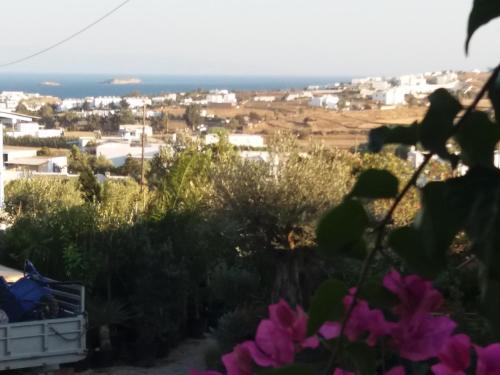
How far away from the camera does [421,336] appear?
69 cm

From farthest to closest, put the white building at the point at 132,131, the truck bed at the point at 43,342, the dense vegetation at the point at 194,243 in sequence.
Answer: the white building at the point at 132,131 → the dense vegetation at the point at 194,243 → the truck bed at the point at 43,342

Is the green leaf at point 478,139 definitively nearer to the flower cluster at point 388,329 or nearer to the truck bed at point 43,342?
the flower cluster at point 388,329

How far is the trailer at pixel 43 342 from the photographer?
28.1 feet

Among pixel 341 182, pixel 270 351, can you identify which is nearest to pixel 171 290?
pixel 341 182

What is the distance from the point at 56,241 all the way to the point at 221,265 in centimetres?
274

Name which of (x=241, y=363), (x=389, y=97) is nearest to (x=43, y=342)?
(x=241, y=363)

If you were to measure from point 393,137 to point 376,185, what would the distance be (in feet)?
0.18

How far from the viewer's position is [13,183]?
754 inches

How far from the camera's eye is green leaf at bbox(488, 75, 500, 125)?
2.07 feet

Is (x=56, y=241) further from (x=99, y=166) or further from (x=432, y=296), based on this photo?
Result: (x=99, y=166)

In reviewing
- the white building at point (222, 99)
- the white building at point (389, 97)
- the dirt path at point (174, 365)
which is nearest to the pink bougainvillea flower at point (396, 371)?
the dirt path at point (174, 365)

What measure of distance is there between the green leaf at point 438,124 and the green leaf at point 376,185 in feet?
0.17

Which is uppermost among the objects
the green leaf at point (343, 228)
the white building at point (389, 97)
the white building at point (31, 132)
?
the green leaf at point (343, 228)

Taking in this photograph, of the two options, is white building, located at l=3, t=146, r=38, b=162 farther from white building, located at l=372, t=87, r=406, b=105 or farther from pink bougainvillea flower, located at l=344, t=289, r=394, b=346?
pink bougainvillea flower, located at l=344, t=289, r=394, b=346
